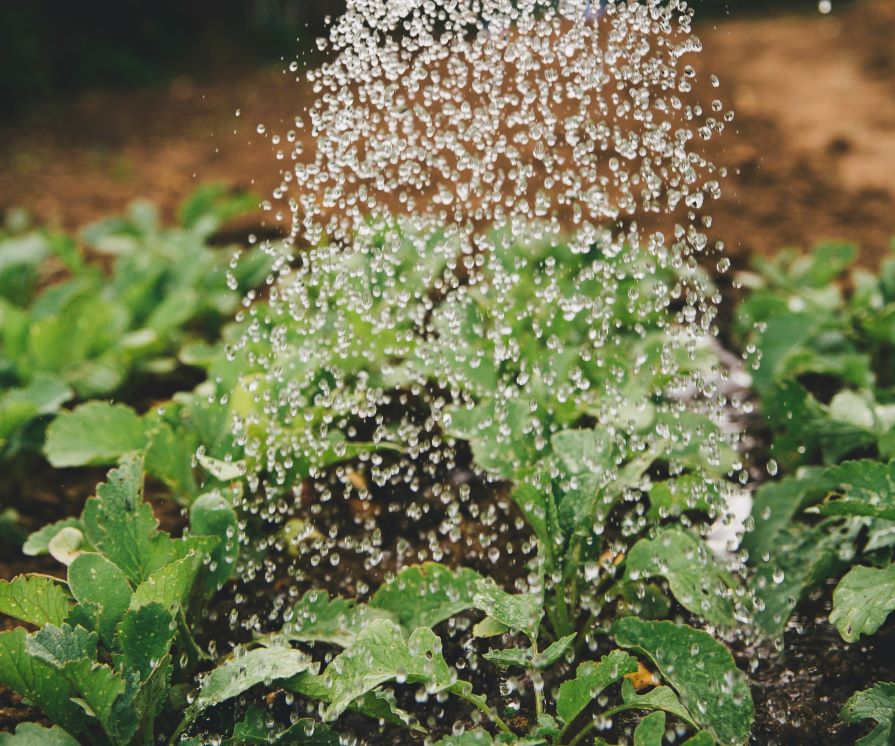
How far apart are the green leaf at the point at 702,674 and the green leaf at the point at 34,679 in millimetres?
872


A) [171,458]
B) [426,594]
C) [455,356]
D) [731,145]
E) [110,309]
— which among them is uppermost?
[731,145]

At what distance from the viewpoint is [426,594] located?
5.47ft

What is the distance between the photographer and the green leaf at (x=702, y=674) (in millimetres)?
1430

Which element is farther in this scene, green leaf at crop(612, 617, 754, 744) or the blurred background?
the blurred background

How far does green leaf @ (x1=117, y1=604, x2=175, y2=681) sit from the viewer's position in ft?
4.71

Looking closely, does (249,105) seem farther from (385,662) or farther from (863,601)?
(863,601)

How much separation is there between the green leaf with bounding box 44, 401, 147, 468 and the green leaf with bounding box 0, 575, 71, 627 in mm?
463

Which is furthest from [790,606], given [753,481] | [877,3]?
[877,3]

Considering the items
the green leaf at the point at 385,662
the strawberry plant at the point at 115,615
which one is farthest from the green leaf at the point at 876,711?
the strawberry plant at the point at 115,615

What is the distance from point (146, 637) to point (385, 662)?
372 mm

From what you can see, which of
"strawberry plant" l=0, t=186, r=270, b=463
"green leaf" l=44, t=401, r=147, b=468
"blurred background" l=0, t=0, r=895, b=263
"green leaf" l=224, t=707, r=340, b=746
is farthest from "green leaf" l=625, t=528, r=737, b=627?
"blurred background" l=0, t=0, r=895, b=263

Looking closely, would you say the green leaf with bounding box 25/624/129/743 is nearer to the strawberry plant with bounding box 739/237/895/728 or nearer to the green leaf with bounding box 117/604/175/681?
the green leaf with bounding box 117/604/175/681

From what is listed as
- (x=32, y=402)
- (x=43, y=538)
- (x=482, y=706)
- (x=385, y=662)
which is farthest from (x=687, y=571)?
(x=32, y=402)

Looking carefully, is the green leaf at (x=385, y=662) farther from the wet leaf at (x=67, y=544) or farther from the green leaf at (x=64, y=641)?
the wet leaf at (x=67, y=544)
